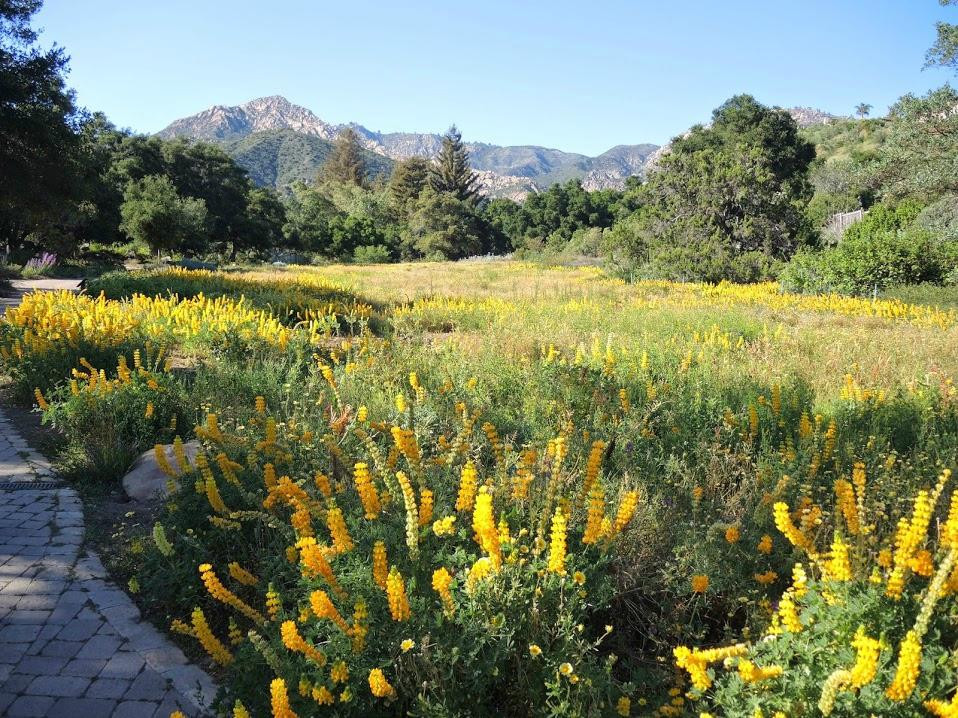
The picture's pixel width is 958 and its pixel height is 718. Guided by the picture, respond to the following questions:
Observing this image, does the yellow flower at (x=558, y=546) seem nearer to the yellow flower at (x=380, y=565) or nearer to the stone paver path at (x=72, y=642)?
the yellow flower at (x=380, y=565)

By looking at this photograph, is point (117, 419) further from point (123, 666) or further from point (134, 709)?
point (134, 709)

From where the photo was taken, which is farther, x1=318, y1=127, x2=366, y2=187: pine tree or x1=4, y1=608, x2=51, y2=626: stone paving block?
x1=318, y1=127, x2=366, y2=187: pine tree

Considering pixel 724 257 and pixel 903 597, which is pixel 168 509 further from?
pixel 724 257

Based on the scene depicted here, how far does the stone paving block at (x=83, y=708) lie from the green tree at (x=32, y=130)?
49.4 feet

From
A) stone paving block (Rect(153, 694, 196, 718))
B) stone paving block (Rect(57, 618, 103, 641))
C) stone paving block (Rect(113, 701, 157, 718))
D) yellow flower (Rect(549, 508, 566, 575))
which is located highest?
yellow flower (Rect(549, 508, 566, 575))

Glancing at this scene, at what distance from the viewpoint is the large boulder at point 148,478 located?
3902mm

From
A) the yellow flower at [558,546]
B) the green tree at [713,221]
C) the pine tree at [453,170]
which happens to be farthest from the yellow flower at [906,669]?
the pine tree at [453,170]

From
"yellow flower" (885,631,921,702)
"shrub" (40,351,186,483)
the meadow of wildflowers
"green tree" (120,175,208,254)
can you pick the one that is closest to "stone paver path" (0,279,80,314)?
"green tree" (120,175,208,254)

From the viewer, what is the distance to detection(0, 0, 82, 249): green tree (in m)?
13.4

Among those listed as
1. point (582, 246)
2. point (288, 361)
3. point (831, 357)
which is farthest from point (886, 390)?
point (582, 246)

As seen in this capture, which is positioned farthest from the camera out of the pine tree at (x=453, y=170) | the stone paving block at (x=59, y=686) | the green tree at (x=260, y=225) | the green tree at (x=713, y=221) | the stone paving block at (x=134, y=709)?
the pine tree at (x=453, y=170)

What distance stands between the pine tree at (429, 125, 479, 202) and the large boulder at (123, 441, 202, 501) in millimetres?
69718

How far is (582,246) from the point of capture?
120 feet

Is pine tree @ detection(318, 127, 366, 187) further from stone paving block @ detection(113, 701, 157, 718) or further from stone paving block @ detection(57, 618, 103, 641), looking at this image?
stone paving block @ detection(113, 701, 157, 718)
